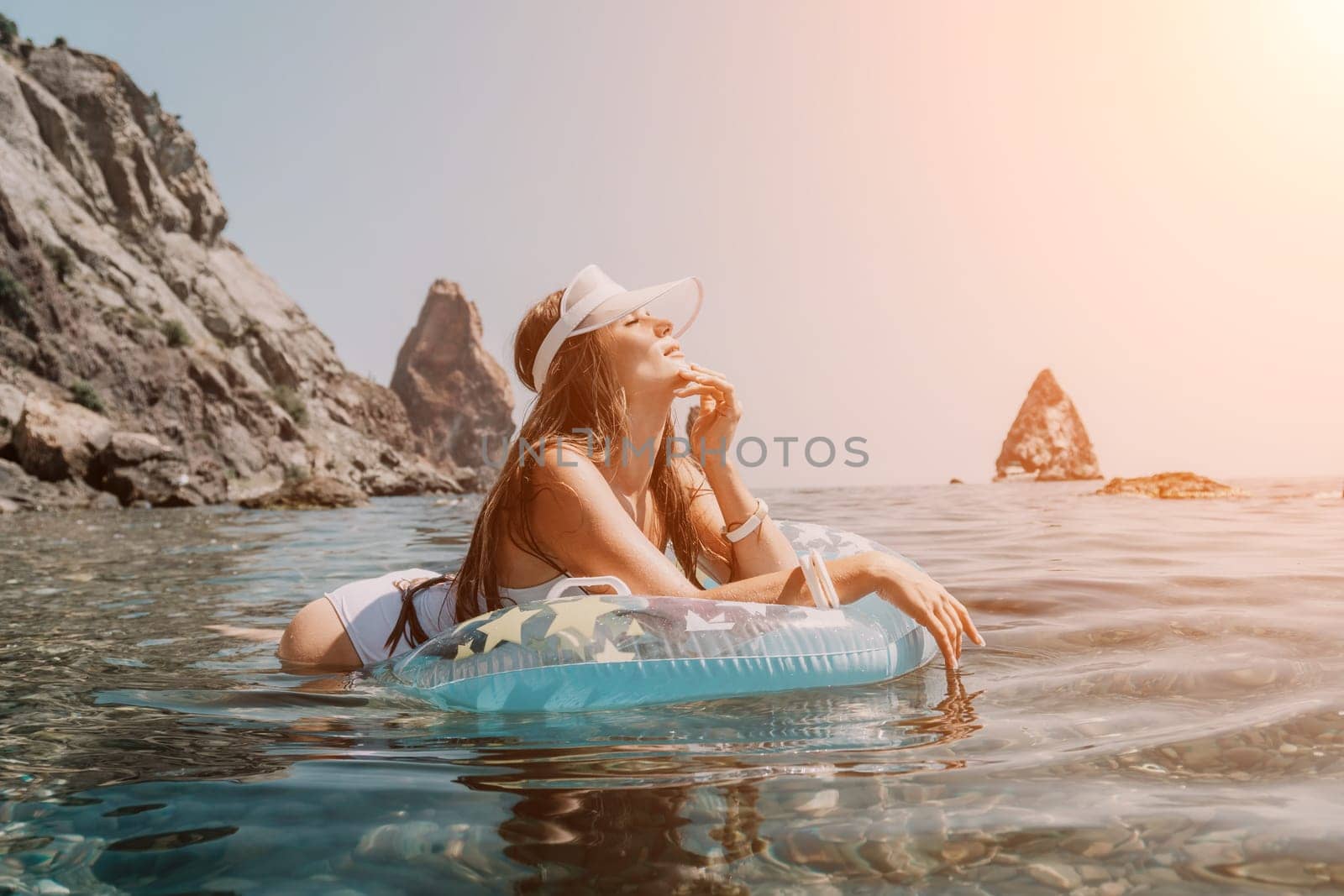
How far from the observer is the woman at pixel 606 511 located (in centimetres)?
357

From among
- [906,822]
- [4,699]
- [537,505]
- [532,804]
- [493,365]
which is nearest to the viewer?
[906,822]

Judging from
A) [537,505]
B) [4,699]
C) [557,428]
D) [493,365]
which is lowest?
[4,699]

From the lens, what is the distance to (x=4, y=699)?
3.31 metres

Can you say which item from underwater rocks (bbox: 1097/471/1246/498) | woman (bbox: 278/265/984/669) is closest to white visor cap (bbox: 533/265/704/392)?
woman (bbox: 278/265/984/669)

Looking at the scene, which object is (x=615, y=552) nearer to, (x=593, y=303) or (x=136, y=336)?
(x=593, y=303)

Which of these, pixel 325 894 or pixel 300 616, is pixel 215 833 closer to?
pixel 325 894

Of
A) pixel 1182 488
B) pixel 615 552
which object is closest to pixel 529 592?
pixel 615 552

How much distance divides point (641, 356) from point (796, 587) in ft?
3.80

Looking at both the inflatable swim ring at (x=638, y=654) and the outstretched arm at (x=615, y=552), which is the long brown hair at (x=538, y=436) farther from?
the inflatable swim ring at (x=638, y=654)

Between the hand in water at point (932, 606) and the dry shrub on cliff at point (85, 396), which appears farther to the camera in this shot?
the dry shrub on cliff at point (85, 396)

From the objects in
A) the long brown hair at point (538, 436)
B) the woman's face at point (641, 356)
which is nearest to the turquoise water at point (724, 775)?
the long brown hair at point (538, 436)

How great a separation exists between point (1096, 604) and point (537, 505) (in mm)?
3415

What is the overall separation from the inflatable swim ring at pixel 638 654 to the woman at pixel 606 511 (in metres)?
0.24

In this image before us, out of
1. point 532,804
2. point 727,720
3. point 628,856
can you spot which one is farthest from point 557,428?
point 628,856
